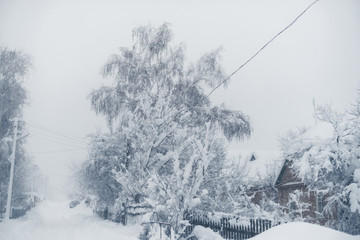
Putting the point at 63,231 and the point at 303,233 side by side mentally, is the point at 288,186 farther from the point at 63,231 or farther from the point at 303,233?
the point at 303,233

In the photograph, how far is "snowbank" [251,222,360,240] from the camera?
5.27 metres

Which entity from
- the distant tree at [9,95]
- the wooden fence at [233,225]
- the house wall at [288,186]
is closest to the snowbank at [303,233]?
the wooden fence at [233,225]

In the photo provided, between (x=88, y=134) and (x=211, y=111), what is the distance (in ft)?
22.5

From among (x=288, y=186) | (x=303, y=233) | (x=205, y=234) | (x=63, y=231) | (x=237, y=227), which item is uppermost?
(x=303, y=233)

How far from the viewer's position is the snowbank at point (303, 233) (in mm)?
5266

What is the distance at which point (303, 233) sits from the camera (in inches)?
215

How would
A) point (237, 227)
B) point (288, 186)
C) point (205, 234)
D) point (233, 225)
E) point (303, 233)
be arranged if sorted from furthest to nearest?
1. point (288, 186)
2. point (233, 225)
3. point (237, 227)
4. point (205, 234)
5. point (303, 233)

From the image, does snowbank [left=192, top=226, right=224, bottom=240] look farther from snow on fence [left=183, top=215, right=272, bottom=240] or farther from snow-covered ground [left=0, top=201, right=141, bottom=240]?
snow-covered ground [left=0, top=201, right=141, bottom=240]

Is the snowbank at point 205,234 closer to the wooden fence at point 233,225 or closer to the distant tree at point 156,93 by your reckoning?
the wooden fence at point 233,225

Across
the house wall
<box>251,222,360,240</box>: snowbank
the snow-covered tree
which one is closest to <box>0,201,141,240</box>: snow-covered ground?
the snow-covered tree

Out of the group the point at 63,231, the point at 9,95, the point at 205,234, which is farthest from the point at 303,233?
the point at 9,95

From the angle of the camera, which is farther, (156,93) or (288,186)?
(288,186)

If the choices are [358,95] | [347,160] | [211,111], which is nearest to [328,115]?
[358,95]

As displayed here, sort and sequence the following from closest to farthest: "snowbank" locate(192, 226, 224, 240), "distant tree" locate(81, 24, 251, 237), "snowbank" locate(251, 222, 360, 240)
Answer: "snowbank" locate(251, 222, 360, 240) → "snowbank" locate(192, 226, 224, 240) → "distant tree" locate(81, 24, 251, 237)
